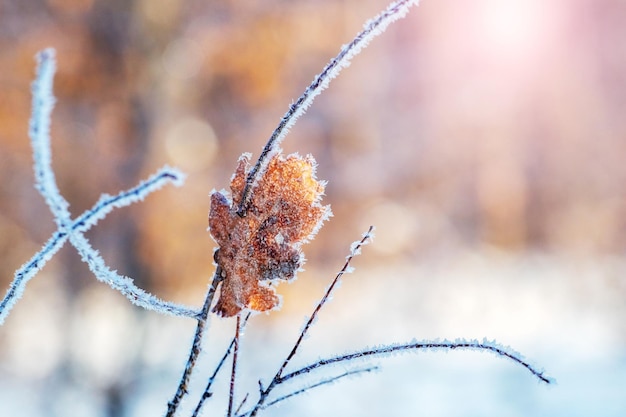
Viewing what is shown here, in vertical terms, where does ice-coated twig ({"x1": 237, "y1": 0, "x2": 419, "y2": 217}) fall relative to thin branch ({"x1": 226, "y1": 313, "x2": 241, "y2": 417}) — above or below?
above

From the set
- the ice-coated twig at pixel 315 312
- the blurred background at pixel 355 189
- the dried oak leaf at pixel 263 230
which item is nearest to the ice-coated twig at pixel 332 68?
A: the dried oak leaf at pixel 263 230

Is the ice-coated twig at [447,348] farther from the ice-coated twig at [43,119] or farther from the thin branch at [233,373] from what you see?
the ice-coated twig at [43,119]

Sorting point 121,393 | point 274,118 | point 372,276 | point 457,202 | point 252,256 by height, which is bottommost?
point 252,256

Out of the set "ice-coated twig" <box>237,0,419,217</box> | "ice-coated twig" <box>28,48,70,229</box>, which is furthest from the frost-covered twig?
"ice-coated twig" <box>237,0,419,217</box>

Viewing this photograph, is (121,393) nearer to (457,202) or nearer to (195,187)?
(195,187)

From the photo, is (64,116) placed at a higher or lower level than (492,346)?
higher

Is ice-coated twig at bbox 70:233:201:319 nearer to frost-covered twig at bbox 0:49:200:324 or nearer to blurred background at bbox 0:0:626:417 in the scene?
frost-covered twig at bbox 0:49:200:324

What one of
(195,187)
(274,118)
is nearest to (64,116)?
(195,187)
